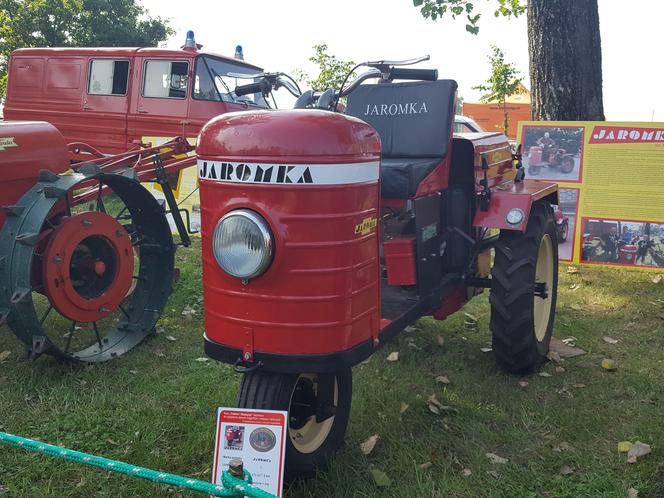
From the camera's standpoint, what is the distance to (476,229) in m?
3.76

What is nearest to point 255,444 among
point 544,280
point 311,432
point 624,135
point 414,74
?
point 311,432

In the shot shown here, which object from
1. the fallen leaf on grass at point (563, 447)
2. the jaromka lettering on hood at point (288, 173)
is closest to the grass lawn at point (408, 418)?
the fallen leaf on grass at point (563, 447)

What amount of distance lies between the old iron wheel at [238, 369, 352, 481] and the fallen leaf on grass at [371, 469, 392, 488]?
0.19 meters

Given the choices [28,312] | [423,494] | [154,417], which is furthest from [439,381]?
[28,312]

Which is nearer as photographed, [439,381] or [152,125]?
[439,381]

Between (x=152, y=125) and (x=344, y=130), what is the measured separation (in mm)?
7004

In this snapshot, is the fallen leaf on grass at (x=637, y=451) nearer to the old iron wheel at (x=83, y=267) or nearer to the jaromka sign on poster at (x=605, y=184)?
the old iron wheel at (x=83, y=267)

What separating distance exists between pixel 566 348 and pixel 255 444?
280cm

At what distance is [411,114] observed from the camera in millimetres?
3578

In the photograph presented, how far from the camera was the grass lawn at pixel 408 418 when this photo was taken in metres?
2.61

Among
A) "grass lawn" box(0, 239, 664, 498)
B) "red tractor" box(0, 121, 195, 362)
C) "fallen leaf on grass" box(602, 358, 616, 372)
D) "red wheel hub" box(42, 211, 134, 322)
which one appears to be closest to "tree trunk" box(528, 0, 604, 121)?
"grass lawn" box(0, 239, 664, 498)

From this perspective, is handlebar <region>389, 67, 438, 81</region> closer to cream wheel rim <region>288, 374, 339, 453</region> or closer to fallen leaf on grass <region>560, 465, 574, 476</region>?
cream wheel rim <region>288, 374, 339, 453</region>

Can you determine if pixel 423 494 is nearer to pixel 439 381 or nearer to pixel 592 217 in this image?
pixel 439 381

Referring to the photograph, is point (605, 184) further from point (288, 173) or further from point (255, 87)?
point (288, 173)
